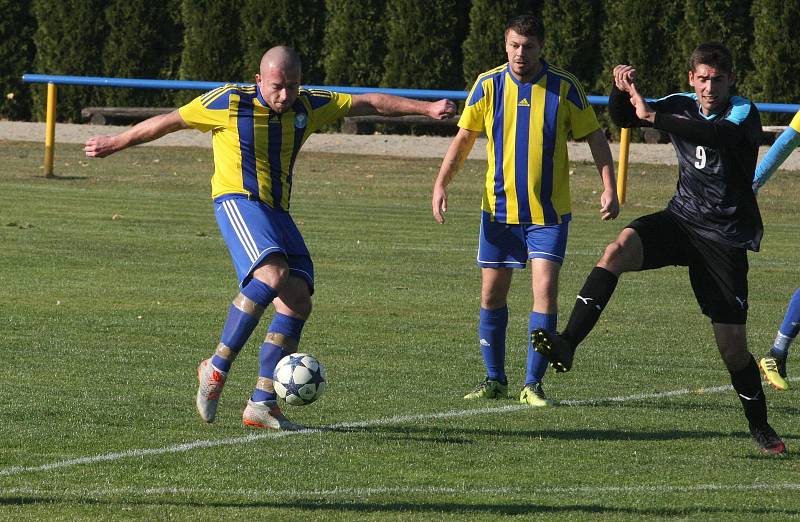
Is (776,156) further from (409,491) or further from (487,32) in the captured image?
(487,32)

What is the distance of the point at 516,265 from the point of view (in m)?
8.98

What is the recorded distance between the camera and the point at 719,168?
24.7 ft

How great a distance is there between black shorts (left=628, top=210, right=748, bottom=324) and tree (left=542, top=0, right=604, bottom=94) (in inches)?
872

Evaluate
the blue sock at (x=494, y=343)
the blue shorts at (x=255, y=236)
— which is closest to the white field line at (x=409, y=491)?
the blue shorts at (x=255, y=236)

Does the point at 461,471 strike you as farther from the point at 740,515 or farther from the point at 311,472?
the point at 740,515

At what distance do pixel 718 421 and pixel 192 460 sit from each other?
2938 millimetres

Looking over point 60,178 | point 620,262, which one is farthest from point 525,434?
point 60,178

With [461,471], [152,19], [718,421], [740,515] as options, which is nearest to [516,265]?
[718,421]

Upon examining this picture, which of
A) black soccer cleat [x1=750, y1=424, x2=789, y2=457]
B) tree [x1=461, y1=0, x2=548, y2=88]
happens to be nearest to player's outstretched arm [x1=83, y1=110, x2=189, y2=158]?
black soccer cleat [x1=750, y1=424, x2=789, y2=457]

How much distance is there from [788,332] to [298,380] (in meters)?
3.52

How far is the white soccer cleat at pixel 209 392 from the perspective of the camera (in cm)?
755

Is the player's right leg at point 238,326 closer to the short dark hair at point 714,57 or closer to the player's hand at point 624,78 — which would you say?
the player's hand at point 624,78

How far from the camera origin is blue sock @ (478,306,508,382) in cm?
905

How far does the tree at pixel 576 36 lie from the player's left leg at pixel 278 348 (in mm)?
21962
